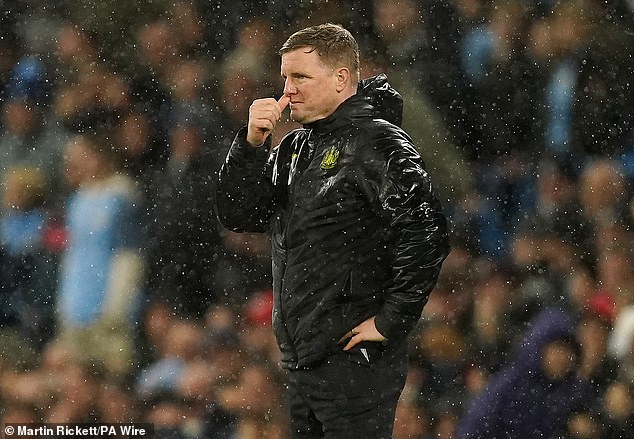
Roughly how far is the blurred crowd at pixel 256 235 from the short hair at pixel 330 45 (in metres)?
1.65

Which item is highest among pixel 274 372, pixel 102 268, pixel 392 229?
pixel 392 229

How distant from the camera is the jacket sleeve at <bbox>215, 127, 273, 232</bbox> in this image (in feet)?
9.21

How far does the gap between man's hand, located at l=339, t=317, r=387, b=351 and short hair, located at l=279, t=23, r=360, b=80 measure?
2.02 feet

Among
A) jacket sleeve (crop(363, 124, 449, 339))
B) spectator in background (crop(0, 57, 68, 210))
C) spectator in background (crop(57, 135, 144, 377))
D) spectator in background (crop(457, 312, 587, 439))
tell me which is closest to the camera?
jacket sleeve (crop(363, 124, 449, 339))

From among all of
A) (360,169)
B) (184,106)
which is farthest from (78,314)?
(360,169)

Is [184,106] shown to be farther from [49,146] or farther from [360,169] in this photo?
[360,169]

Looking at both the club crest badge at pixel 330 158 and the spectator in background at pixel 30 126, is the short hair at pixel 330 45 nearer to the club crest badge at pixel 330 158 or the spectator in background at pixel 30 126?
the club crest badge at pixel 330 158

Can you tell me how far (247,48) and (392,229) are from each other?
2158mm

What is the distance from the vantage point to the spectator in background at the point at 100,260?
4.55 metres

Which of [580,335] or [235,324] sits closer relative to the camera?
[580,335]

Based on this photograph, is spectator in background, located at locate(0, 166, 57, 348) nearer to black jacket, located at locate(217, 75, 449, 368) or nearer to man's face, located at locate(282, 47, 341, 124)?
black jacket, located at locate(217, 75, 449, 368)

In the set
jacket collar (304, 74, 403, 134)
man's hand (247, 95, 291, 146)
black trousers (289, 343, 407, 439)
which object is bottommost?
black trousers (289, 343, 407, 439)

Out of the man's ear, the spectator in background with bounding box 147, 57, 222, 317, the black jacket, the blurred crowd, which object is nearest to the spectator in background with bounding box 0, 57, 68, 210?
the blurred crowd

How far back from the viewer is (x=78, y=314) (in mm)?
4582
